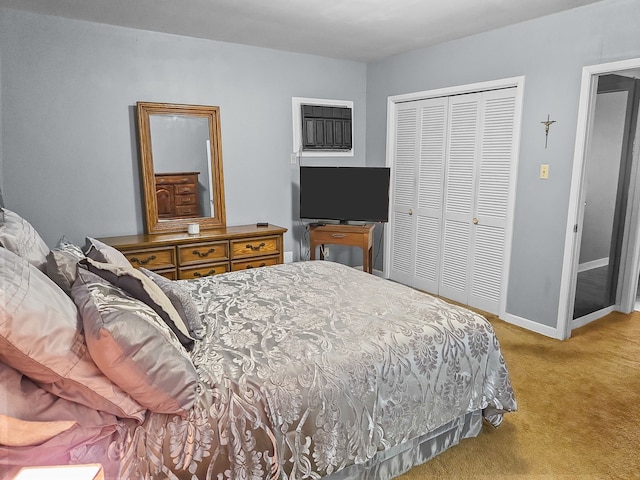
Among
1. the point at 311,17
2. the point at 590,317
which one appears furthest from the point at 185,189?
the point at 590,317

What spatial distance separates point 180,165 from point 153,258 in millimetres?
933

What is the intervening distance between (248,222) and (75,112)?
1800 millimetres

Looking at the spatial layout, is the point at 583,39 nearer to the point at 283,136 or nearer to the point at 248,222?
the point at 283,136

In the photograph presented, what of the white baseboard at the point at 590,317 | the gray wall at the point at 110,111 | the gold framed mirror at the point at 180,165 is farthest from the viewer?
the gold framed mirror at the point at 180,165

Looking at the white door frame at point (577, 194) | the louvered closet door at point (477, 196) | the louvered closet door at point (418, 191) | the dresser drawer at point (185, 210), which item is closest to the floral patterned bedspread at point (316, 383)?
the white door frame at point (577, 194)

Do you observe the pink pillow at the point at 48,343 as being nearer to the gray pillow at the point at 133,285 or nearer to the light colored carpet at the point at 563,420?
the gray pillow at the point at 133,285

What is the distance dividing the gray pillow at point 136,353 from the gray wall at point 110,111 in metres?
2.42

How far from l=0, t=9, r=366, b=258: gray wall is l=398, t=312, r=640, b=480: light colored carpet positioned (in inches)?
114

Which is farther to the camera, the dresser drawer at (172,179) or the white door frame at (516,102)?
the dresser drawer at (172,179)

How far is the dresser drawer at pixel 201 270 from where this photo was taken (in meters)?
3.63

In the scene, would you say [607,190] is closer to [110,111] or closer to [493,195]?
[493,195]

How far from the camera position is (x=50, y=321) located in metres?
1.22

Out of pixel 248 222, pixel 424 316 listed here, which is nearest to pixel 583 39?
pixel 424 316

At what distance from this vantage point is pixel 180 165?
3883mm
